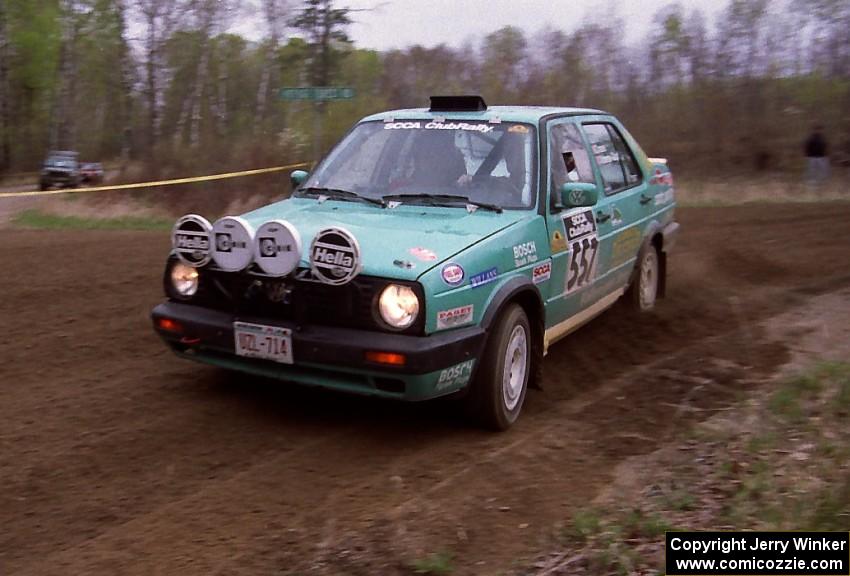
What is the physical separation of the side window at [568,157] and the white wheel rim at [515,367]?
3.35 ft

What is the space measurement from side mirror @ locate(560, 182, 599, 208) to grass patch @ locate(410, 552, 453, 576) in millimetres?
2584

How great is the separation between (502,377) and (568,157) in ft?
6.06

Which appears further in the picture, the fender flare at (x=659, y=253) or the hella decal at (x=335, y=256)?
the fender flare at (x=659, y=253)

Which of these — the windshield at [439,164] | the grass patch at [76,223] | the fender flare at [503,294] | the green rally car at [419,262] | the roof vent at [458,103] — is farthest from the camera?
the grass patch at [76,223]

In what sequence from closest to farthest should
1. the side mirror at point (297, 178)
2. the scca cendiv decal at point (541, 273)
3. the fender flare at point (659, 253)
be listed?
the scca cendiv decal at point (541, 273)
the side mirror at point (297, 178)
the fender flare at point (659, 253)

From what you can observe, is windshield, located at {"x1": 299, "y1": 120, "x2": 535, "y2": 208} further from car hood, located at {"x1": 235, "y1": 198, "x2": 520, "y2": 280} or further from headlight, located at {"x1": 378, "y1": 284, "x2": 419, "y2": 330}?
headlight, located at {"x1": 378, "y1": 284, "x2": 419, "y2": 330}

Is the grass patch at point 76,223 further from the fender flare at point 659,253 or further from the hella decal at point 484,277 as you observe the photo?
the hella decal at point 484,277

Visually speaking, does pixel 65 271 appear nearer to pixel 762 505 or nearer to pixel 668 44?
pixel 762 505

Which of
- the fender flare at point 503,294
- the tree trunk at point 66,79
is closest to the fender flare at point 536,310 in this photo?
the fender flare at point 503,294

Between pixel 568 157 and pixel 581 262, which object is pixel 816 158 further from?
pixel 581 262

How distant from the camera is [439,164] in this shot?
547 centimetres

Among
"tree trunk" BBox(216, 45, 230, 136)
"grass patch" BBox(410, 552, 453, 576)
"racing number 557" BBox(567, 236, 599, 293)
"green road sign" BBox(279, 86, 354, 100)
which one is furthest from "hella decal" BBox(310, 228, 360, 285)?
"tree trunk" BBox(216, 45, 230, 136)

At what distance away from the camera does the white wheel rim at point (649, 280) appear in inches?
289

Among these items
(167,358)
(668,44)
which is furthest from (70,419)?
(668,44)
